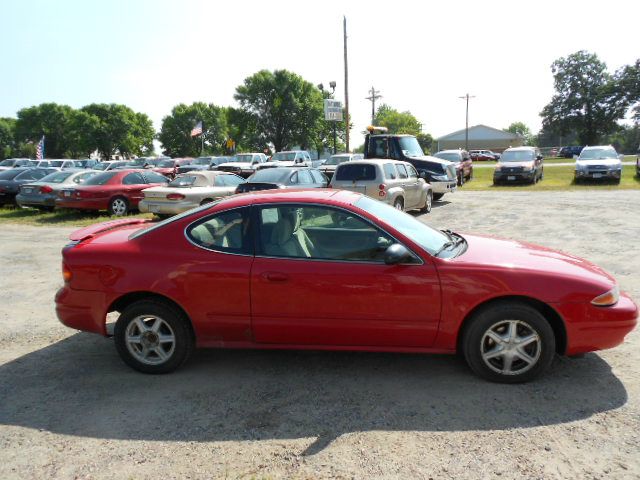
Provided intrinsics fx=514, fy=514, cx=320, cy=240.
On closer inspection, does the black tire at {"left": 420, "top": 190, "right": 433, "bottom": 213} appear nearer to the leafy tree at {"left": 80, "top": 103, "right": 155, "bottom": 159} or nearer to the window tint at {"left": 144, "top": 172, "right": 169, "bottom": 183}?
the window tint at {"left": 144, "top": 172, "right": 169, "bottom": 183}

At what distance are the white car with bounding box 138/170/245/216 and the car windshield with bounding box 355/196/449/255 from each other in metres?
9.45

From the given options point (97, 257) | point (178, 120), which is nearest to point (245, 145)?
point (178, 120)

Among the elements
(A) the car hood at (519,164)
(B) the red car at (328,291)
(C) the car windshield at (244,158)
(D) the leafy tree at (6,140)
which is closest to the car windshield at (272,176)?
(B) the red car at (328,291)

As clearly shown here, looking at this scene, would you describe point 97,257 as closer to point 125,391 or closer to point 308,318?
point 125,391

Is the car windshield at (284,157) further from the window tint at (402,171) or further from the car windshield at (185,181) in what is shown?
the window tint at (402,171)

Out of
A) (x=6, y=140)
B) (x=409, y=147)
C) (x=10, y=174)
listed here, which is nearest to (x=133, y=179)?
(x=10, y=174)

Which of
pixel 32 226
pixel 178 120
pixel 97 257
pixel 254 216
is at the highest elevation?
pixel 178 120

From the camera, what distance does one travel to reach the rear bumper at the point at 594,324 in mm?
3793

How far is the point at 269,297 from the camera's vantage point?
3986mm

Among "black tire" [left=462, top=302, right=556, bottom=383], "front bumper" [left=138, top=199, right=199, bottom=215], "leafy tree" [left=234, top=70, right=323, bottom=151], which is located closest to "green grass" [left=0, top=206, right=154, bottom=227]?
"front bumper" [left=138, top=199, right=199, bottom=215]

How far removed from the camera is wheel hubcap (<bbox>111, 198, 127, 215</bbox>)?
14.9 metres

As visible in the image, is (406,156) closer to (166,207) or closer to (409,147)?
(409,147)

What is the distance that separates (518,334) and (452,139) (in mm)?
108167

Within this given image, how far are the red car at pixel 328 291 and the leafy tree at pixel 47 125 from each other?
102 meters
